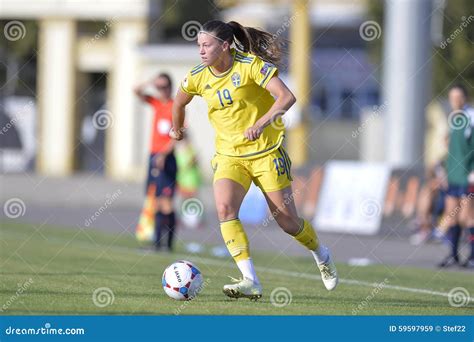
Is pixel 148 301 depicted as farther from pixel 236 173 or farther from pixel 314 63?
pixel 314 63

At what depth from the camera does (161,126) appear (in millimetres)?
16891

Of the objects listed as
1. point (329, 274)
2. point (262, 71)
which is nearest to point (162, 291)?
point (329, 274)

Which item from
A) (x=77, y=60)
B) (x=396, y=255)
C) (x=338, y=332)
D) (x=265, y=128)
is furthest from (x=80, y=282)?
(x=77, y=60)

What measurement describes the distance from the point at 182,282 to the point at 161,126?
266 inches

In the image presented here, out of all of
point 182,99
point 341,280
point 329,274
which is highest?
point 182,99

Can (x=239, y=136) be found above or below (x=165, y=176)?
above

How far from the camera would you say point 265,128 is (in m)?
10.5

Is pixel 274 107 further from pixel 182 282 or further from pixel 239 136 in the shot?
pixel 182 282
